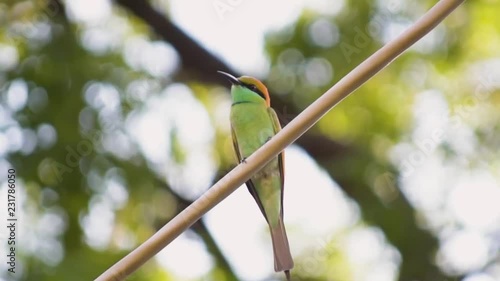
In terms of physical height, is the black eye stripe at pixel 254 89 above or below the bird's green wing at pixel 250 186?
above

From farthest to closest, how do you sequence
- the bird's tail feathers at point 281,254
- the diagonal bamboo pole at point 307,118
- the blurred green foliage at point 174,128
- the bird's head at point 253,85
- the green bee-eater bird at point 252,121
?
the blurred green foliage at point 174,128, the bird's head at point 253,85, the green bee-eater bird at point 252,121, the bird's tail feathers at point 281,254, the diagonal bamboo pole at point 307,118

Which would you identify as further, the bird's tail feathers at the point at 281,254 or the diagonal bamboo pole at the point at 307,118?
the bird's tail feathers at the point at 281,254

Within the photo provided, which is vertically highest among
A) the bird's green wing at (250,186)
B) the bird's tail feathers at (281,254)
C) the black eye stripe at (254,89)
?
the black eye stripe at (254,89)

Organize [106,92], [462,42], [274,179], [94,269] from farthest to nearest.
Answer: [462,42] → [106,92] → [94,269] → [274,179]

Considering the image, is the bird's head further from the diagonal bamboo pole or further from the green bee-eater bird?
the diagonal bamboo pole

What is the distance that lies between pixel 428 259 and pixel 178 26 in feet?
4.02

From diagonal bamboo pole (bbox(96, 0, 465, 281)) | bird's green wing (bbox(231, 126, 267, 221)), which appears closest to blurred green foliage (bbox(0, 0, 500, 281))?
bird's green wing (bbox(231, 126, 267, 221))

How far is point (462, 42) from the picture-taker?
277 centimetres

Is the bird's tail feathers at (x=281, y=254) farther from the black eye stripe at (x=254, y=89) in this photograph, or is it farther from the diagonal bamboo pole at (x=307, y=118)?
the black eye stripe at (x=254, y=89)

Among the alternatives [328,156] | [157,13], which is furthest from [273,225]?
[157,13]

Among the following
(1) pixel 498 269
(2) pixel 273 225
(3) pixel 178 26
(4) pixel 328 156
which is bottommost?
(2) pixel 273 225

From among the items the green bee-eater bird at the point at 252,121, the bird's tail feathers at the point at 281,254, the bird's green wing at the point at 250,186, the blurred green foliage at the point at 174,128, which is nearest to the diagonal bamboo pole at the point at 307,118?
the bird's tail feathers at the point at 281,254

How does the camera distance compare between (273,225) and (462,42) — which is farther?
(462,42)

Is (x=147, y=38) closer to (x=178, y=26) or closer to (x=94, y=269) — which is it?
(x=178, y=26)
